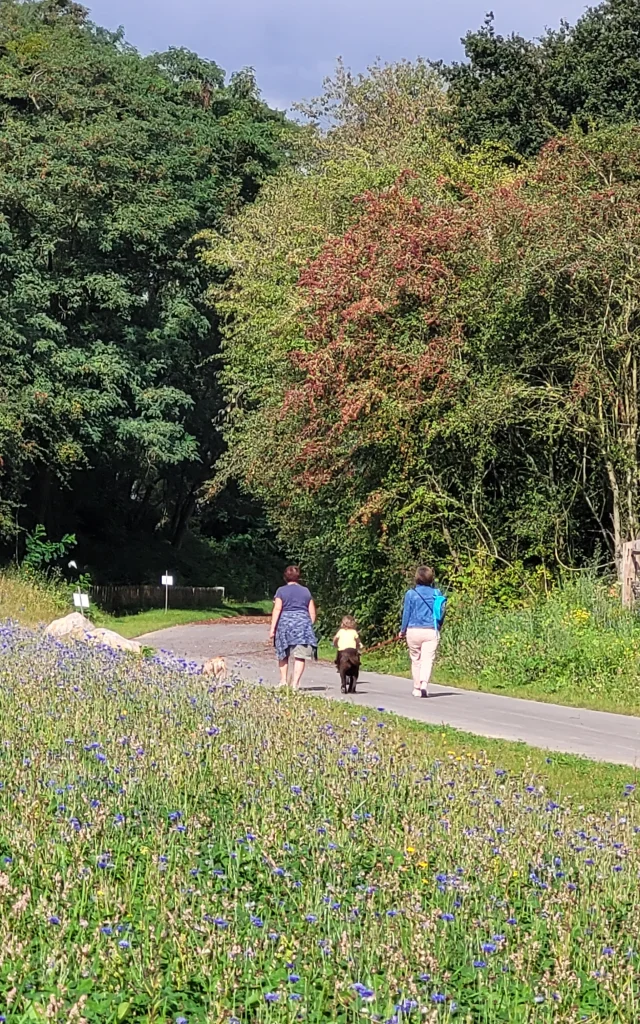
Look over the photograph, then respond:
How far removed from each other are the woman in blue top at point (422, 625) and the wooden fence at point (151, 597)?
2807 cm

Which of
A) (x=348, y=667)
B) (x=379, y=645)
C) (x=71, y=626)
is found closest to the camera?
(x=348, y=667)

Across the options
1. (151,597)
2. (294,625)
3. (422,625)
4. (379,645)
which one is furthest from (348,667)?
(151,597)

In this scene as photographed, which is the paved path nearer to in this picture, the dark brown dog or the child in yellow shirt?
the dark brown dog

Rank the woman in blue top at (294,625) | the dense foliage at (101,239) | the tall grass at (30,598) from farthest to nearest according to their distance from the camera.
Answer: the dense foliage at (101,239) → the tall grass at (30,598) → the woman in blue top at (294,625)

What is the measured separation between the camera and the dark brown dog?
17359 mm

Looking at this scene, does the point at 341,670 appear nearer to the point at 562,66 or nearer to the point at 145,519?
the point at 562,66

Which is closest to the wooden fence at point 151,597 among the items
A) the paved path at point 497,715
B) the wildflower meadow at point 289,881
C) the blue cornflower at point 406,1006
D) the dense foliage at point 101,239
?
the dense foliage at point 101,239

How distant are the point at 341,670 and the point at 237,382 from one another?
23.6 meters

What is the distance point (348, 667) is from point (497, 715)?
2892mm

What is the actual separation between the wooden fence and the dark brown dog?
27.5m

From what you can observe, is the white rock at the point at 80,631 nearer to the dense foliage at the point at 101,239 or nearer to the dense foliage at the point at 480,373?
the dense foliage at the point at 480,373

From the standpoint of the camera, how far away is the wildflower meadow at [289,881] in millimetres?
4910

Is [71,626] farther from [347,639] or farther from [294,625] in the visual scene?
[294,625]

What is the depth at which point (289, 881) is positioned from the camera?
6.24 metres
